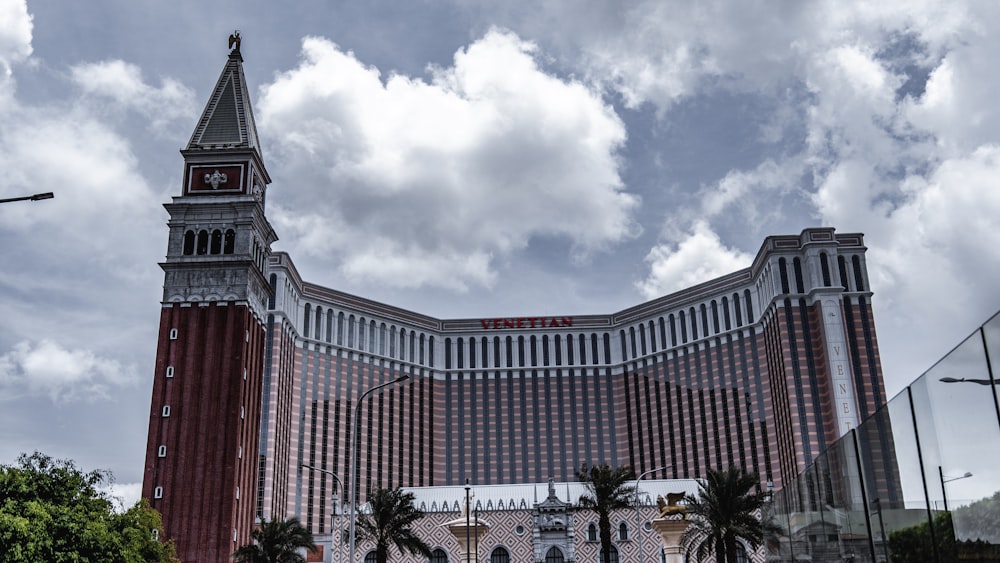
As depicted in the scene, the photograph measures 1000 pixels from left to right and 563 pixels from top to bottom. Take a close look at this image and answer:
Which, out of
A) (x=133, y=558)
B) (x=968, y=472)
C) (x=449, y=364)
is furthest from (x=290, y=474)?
(x=968, y=472)

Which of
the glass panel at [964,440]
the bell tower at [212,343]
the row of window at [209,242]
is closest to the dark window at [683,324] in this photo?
the bell tower at [212,343]

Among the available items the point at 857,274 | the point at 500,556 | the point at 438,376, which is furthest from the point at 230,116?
the point at 857,274

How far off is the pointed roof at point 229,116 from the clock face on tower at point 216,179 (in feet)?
6.69

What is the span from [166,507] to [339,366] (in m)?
72.3

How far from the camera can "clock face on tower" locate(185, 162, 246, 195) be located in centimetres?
7956

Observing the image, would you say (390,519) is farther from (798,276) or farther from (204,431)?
(798,276)

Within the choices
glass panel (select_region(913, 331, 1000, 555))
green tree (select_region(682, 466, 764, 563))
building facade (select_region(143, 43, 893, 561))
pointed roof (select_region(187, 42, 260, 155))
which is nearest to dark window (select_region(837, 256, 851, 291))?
building facade (select_region(143, 43, 893, 561))

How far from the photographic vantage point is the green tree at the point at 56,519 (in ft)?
117

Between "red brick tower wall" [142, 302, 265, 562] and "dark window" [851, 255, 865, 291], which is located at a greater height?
"dark window" [851, 255, 865, 291]

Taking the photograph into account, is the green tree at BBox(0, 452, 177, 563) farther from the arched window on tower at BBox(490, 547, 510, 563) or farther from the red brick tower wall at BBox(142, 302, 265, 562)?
the arched window on tower at BBox(490, 547, 510, 563)

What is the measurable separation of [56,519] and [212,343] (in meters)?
35.4

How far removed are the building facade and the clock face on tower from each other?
0.19 meters

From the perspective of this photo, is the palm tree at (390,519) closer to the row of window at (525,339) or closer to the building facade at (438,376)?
the building facade at (438,376)

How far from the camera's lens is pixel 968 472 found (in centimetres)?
1828
